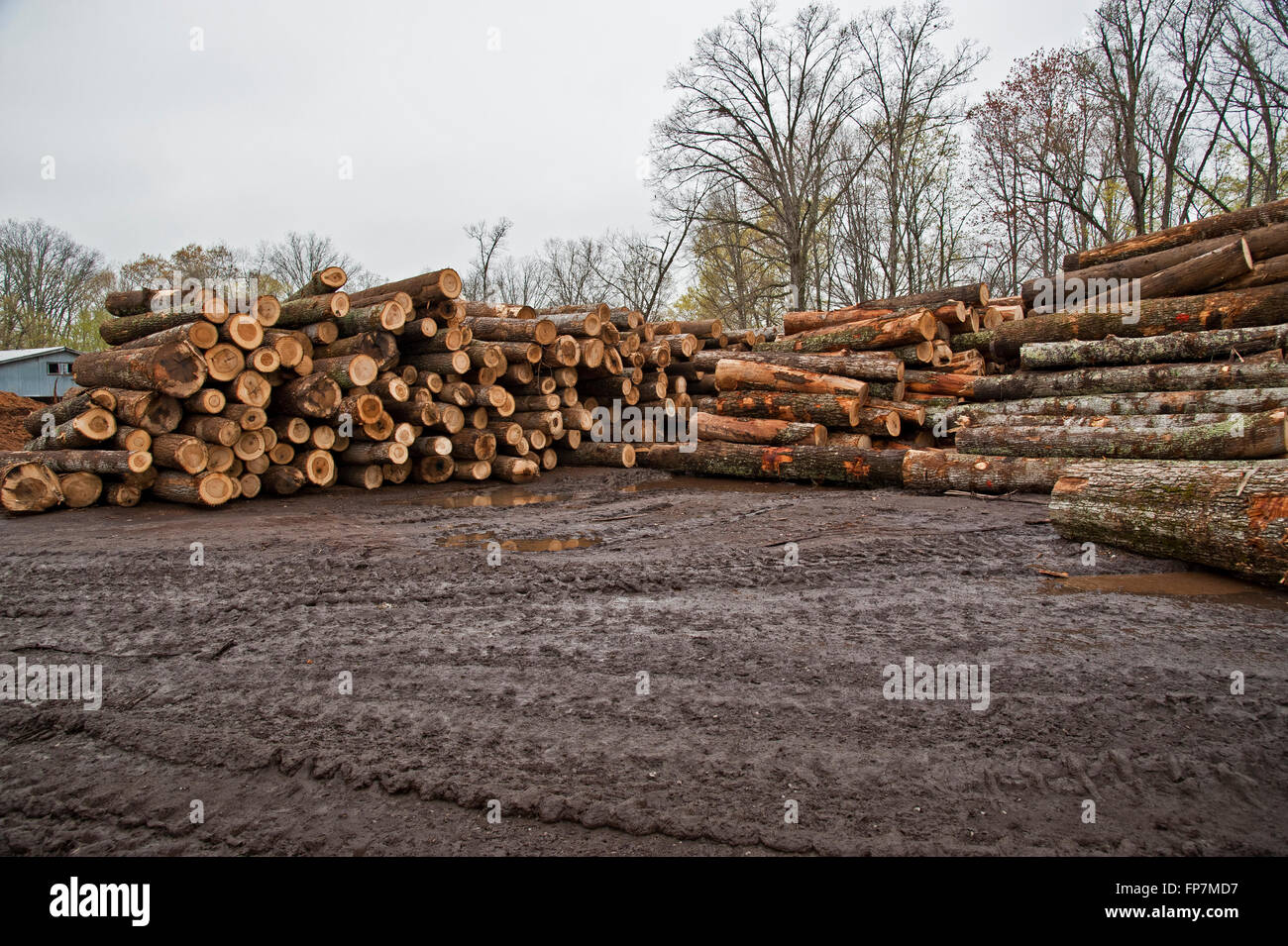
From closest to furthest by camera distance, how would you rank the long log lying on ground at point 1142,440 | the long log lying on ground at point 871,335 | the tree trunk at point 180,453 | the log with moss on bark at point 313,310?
the long log lying on ground at point 1142,440 → the tree trunk at point 180,453 → the log with moss on bark at point 313,310 → the long log lying on ground at point 871,335

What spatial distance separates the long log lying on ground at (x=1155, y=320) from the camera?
954 centimetres

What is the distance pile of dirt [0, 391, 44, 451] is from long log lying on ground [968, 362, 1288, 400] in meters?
18.4

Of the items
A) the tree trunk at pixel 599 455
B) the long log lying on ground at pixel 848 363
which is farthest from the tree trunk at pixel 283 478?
the long log lying on ground at pixel 848 363

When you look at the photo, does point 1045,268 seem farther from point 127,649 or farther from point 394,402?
point 127,649

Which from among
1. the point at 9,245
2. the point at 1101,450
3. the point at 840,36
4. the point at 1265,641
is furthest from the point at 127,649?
the point at 9,245

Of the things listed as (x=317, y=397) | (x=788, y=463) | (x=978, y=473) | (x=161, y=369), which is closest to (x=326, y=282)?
(x=317, y=397)

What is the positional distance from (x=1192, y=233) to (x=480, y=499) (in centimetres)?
1179

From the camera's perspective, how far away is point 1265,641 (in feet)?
12.8

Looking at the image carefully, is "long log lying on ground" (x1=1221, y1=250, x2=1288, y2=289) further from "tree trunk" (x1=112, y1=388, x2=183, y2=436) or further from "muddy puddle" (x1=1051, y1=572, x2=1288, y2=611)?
"tree trunk" (x1=112, y1=388, x2=183, y2=436)

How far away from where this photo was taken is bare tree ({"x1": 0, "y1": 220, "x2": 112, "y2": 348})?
41125mm

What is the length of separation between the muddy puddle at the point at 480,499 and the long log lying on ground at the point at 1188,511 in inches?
239

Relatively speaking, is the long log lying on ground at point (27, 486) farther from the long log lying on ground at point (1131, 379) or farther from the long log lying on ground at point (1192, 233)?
the long log lying on ground at point (1192, 233)

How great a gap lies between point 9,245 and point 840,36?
44709 mm

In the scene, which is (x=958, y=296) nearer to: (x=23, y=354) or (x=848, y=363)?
(x=848, y=363)
